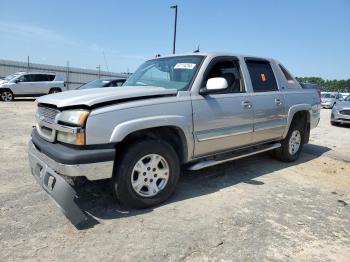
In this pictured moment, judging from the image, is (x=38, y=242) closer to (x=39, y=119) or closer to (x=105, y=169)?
(x=105, y=169)

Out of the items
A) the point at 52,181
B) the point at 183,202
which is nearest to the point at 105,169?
the point at 52,181

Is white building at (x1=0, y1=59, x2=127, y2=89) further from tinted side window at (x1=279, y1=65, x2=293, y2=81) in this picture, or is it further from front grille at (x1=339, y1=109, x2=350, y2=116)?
tinted side window at (x1=279, y1=65, x2=293, y2=81)

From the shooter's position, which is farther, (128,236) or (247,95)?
(247,95)

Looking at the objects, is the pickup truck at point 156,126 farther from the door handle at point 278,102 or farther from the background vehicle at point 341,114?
the background vehicle at point 341,114

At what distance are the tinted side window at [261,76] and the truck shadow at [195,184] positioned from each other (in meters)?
1.39

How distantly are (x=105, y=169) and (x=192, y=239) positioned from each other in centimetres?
113

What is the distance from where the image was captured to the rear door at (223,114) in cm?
433

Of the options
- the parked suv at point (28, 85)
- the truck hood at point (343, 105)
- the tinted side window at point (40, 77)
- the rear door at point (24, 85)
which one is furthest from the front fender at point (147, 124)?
the tinted side window at point (40, 77)

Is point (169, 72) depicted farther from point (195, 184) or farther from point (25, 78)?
point (25, 78)

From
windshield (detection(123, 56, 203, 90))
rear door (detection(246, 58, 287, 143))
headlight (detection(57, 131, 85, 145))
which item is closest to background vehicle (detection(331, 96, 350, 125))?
rear door (detection(246, 58, 287, 143))

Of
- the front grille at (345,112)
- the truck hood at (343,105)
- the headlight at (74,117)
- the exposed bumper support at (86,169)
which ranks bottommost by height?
the exposed bumper support at (86,169)

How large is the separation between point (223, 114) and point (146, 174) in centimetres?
140

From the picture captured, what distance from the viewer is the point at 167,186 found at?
4.09 metres

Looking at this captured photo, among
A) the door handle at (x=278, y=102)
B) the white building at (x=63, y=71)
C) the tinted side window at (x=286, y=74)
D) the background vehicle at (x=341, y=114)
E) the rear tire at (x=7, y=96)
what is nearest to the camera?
the door handle at (x=278, y=102)
